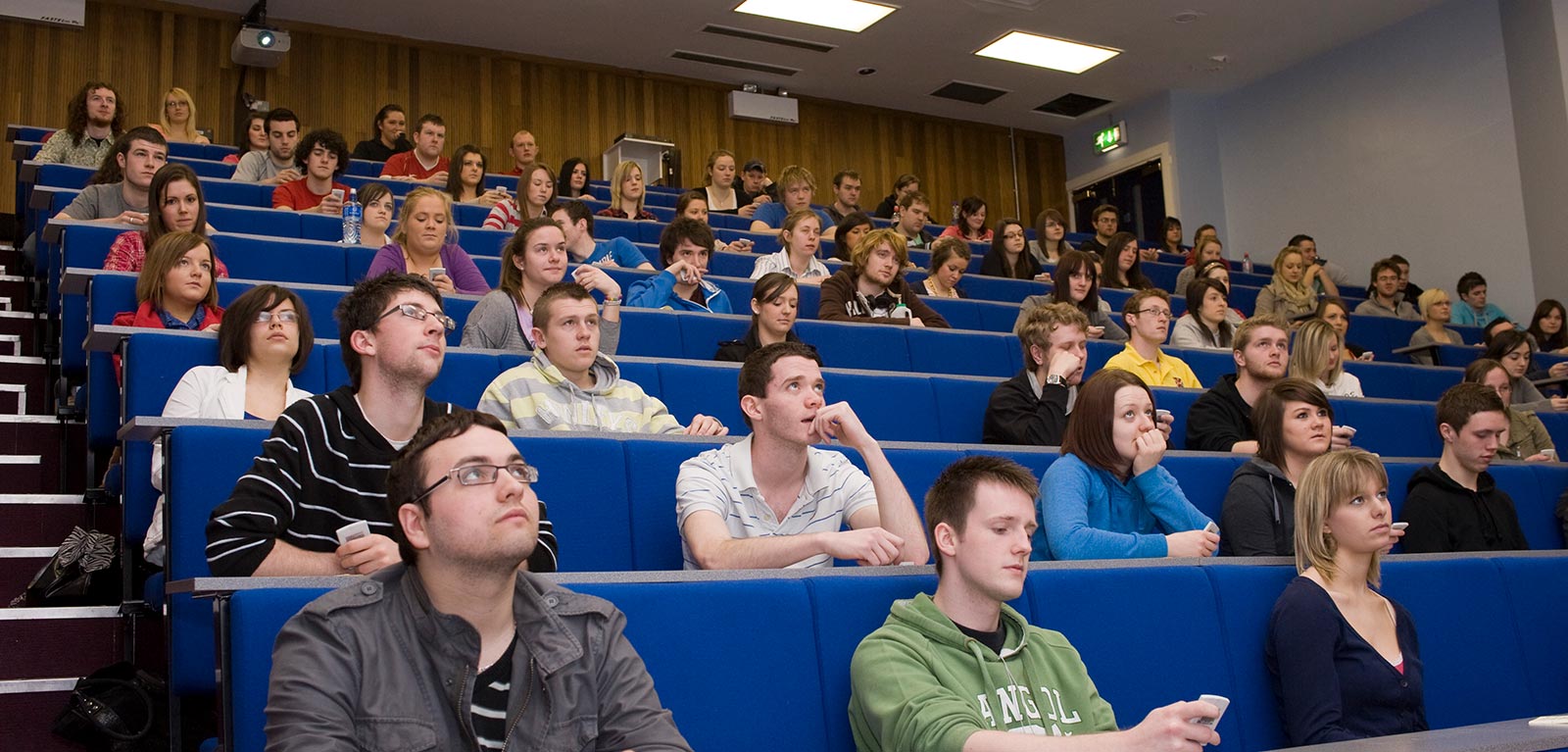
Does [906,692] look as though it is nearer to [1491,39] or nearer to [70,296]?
[70,296]

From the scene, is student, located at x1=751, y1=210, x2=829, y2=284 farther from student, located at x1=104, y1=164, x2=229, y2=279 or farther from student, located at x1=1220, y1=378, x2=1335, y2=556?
student, located at x1=1220, y1=378, x2=1335, y2=556

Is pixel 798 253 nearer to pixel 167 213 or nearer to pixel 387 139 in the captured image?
pixel 167 213

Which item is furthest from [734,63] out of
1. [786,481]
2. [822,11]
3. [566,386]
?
[786,481]

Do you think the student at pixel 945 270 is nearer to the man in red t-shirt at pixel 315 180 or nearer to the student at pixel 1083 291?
the student at pixel 1083 291

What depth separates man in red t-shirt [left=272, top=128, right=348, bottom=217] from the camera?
3.96 metres

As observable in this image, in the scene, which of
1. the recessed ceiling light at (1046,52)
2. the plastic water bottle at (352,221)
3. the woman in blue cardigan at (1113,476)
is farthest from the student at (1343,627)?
the recessed ceiling light at (1046,52)

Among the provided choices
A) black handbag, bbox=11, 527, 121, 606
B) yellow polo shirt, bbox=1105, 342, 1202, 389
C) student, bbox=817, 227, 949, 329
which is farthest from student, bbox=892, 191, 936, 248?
black handbag, bbox=11, 527, 121, 606

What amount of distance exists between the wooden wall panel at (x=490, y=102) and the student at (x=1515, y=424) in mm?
4435

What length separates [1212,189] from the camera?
7078 millimetres

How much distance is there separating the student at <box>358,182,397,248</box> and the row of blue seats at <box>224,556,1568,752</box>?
2.22 meters

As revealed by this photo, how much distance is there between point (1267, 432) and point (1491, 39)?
15.0 ft

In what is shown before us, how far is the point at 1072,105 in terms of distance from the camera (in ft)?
23.8

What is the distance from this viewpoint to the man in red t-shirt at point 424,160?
4809 mm

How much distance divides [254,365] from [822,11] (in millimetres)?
4311
